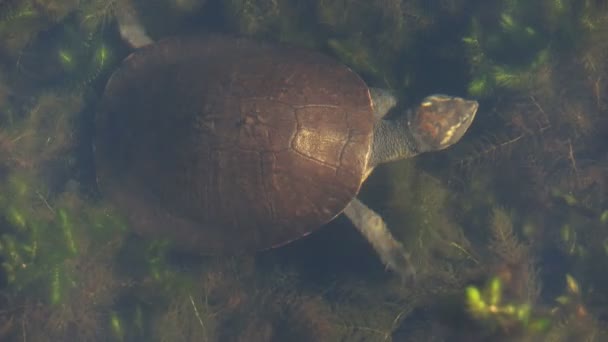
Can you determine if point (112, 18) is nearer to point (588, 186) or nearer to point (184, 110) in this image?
point (184, 110)

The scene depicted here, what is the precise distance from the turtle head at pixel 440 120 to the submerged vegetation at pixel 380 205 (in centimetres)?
32

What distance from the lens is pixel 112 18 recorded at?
6.70 meters

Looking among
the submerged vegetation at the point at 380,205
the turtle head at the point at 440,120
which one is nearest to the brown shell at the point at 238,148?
the submerged vegetation at the point at 380,205

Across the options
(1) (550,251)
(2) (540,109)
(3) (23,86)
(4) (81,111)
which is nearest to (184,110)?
(4) (81,111)

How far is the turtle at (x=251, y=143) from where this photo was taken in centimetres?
491

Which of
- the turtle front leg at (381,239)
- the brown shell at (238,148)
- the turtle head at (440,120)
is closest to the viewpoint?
the brown shell at (238,148)

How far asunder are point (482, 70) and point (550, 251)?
2.75m

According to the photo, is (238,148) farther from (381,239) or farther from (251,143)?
(381,239)

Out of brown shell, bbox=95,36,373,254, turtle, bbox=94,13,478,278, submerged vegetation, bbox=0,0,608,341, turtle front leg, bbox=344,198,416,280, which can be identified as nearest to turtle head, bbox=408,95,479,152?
turtle, bbox=94,13,478,278

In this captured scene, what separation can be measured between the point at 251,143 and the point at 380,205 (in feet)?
6.67

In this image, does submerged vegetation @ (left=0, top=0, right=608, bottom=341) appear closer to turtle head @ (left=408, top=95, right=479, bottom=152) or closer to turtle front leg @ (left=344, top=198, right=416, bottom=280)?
turtle front leg @ (left=344, top=198, right=416, bottom=280)

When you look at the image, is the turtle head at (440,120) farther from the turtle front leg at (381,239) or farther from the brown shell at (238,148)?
the turtle front leg at (381,239)

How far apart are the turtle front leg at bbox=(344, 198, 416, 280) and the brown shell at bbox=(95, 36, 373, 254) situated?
1.24 ft

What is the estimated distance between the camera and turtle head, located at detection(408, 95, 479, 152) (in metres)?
5.64
